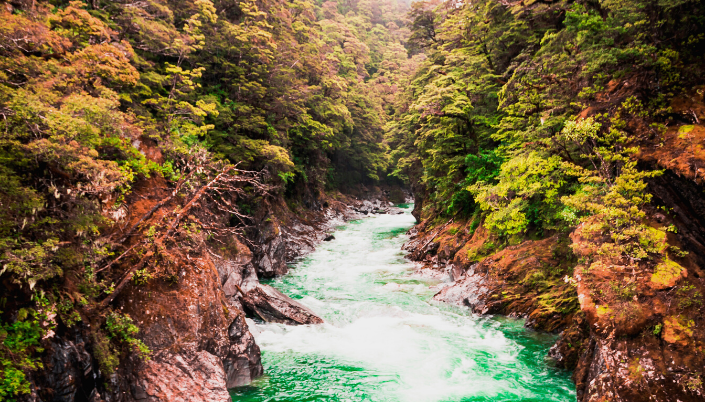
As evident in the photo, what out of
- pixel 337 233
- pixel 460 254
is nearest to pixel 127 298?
pixel 460 254

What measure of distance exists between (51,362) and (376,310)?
28.6 ft

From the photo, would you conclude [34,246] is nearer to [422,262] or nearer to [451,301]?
[451,301]

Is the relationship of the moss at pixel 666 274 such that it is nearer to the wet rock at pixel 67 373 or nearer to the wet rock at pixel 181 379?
the wet rock at pixel 181 379

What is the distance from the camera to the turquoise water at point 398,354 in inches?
290

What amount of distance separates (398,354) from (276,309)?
4.10 metres

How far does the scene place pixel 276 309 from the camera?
10.9 m

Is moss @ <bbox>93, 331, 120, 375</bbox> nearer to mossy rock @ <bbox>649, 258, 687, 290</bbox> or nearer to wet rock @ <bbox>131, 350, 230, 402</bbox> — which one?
wet rock @ <bbox>131, 350, 230, 402</bbox>

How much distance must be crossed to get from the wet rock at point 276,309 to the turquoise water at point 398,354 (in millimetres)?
302

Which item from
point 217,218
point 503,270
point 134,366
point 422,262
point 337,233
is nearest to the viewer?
point 134,366

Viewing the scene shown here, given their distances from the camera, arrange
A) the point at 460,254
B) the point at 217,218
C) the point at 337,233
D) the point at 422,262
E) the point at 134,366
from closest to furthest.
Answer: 1. the point at 134,366
2. the point at 217,218
3. the point at 460,254
4. the point at 422,262
5. the point at 337,233

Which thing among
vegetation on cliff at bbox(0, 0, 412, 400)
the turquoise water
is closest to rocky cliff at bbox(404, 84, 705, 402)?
the turquoise water

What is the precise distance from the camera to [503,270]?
1155 centimetres

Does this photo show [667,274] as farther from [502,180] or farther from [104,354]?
[104,354]

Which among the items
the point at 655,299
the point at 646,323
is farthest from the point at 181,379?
the point at 655,299
